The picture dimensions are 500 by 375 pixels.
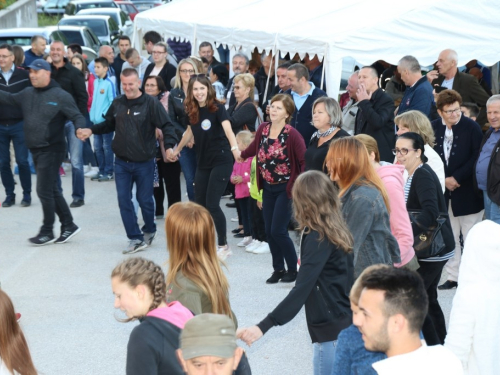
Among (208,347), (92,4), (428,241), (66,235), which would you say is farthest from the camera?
(92,4)

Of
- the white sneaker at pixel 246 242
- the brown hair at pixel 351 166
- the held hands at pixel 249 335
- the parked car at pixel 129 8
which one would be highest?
the brown hair at pixel 351 166

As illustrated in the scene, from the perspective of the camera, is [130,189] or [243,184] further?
[243,184]

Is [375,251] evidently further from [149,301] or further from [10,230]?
[10,230]

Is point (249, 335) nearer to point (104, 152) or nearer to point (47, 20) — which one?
point (104, 152)

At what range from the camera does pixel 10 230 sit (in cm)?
1023

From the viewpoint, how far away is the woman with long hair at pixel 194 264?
403 centimetres

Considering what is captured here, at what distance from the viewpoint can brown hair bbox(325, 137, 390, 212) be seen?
4.96m

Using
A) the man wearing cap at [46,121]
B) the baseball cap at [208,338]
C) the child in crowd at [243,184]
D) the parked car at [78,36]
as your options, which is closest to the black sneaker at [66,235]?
the man wearing cap at [46,121]

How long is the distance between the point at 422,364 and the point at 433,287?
324cm

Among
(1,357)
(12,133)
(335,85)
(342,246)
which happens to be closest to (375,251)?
(342,246)

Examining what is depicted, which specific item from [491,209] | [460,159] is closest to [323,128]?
[460,159]

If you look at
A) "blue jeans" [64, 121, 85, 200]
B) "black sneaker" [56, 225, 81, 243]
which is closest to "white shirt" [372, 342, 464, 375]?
"black sneaker" [56, 225, 81, 243]

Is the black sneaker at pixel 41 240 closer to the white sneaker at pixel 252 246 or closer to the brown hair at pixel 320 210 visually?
the white sneaker at pixel 252 246

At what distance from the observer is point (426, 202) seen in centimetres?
581
